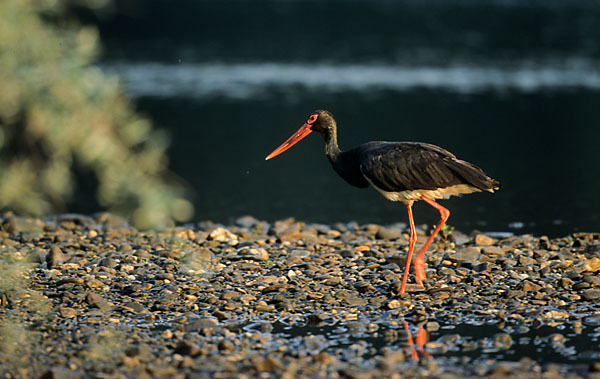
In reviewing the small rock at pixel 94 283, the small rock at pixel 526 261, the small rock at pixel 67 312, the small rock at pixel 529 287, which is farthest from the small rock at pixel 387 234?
the small rock at pixel 67 312

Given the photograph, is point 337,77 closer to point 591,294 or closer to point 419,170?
point 419,170

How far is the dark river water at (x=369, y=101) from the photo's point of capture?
752 inches

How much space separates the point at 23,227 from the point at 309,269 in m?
5.23

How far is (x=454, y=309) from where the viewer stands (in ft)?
32.2

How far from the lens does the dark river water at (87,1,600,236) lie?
19109 millimetres

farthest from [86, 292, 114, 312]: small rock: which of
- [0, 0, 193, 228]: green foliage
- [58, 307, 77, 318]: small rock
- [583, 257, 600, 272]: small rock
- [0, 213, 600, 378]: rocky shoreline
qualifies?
[583, 257, 600, 272]: small rock

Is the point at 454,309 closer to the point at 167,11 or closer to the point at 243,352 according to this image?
the point at 243,352

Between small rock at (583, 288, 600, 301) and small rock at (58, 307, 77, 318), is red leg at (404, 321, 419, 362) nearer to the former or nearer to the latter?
small rock at (583, 288, 600, 301)

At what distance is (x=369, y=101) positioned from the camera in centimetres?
3428

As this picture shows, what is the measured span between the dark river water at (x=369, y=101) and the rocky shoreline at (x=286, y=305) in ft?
9.85

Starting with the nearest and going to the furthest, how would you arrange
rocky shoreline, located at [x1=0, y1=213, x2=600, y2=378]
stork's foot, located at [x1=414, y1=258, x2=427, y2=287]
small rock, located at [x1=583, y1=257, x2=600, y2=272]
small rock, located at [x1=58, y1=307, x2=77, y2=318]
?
rocky shoreline, located at [x1=0, y1=213, x2=600, y2=378] < small rock, located at [x1=58, y1=307, x2=77, y2=318] < stork's foot, located at [x1=414, y1=258, x2=427, y2=287] < small rock, located at [x1=583, y1=257, x2=600, y2=272]

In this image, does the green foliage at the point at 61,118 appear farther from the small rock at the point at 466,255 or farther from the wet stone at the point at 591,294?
the small rock at the point at 466,255

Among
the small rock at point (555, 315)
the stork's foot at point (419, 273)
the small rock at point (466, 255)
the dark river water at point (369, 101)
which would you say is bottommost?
the small rock at point (555, 315)

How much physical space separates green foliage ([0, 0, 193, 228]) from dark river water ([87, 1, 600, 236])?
0.54 metres
